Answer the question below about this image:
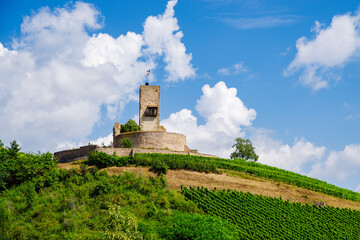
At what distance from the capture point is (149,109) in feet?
191

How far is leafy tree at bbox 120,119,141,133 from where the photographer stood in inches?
2263

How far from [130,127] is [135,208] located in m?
28.8

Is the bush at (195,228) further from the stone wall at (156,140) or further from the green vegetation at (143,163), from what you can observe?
the stone wall at (156,140)

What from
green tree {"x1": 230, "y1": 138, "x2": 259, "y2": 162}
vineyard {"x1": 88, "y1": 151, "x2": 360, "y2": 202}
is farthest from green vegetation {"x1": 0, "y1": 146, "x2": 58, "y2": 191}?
green tree {"x1": 230, "y1": 138, "x2": 259, "y2": 162}

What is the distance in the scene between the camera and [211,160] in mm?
48125

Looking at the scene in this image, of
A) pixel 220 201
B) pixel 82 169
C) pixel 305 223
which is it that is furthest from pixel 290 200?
pixel 82 169

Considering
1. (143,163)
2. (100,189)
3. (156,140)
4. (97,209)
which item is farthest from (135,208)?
(156,140)

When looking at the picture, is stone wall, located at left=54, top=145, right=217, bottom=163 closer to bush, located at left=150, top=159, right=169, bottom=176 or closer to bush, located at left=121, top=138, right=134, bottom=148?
bush, located at left=121, top=138, right=134, bottom=148

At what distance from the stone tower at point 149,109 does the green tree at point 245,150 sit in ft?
55.4

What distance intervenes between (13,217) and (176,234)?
12.6 m

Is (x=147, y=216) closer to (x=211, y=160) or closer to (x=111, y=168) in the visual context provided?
(x=111, y=168)

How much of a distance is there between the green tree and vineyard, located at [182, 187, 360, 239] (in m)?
29.2

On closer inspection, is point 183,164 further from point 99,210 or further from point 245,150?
point 245,150

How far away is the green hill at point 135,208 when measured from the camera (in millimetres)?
26375
